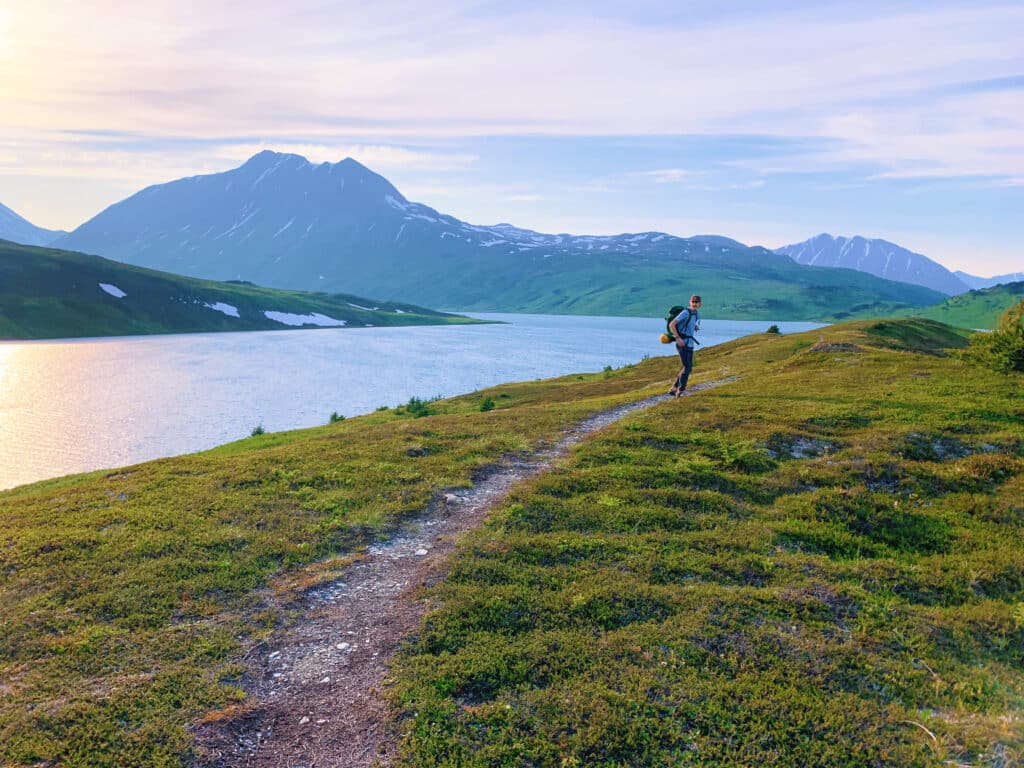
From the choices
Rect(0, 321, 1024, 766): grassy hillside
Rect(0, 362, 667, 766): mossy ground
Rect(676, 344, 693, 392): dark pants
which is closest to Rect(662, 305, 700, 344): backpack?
Rect(676, 344, 693, 392): dark pants

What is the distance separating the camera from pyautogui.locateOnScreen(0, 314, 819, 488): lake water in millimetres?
49469

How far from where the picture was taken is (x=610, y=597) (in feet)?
38.6

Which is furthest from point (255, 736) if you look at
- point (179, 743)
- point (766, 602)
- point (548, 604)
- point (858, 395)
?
point (858, 395)

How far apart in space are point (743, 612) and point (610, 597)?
2521 millimetres

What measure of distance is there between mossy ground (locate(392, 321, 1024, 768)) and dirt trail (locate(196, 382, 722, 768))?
0.60 metres

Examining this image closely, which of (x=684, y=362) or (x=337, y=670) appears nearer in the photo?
(x=337, y=670)

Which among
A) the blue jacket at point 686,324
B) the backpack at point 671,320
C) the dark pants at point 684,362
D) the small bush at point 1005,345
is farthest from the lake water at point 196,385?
the small bush at point 1005,345

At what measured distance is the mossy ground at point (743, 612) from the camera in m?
8.33

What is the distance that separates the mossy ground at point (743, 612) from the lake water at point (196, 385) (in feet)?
135

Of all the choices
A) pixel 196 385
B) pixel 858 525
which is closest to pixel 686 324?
pixel 858 525

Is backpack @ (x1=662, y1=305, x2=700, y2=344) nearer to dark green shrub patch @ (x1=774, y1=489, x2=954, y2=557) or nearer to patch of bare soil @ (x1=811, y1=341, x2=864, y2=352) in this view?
dark green shrub patch @ (x1=774, y1=489, x2=954, y2=557)

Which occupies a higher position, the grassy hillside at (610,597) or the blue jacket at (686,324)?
the blue jacket at (686,324)

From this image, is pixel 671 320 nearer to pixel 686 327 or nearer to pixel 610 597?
pixel 686 327

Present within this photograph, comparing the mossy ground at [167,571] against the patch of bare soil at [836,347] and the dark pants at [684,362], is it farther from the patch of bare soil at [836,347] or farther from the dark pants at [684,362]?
the patch of bare soil at [836,347]
